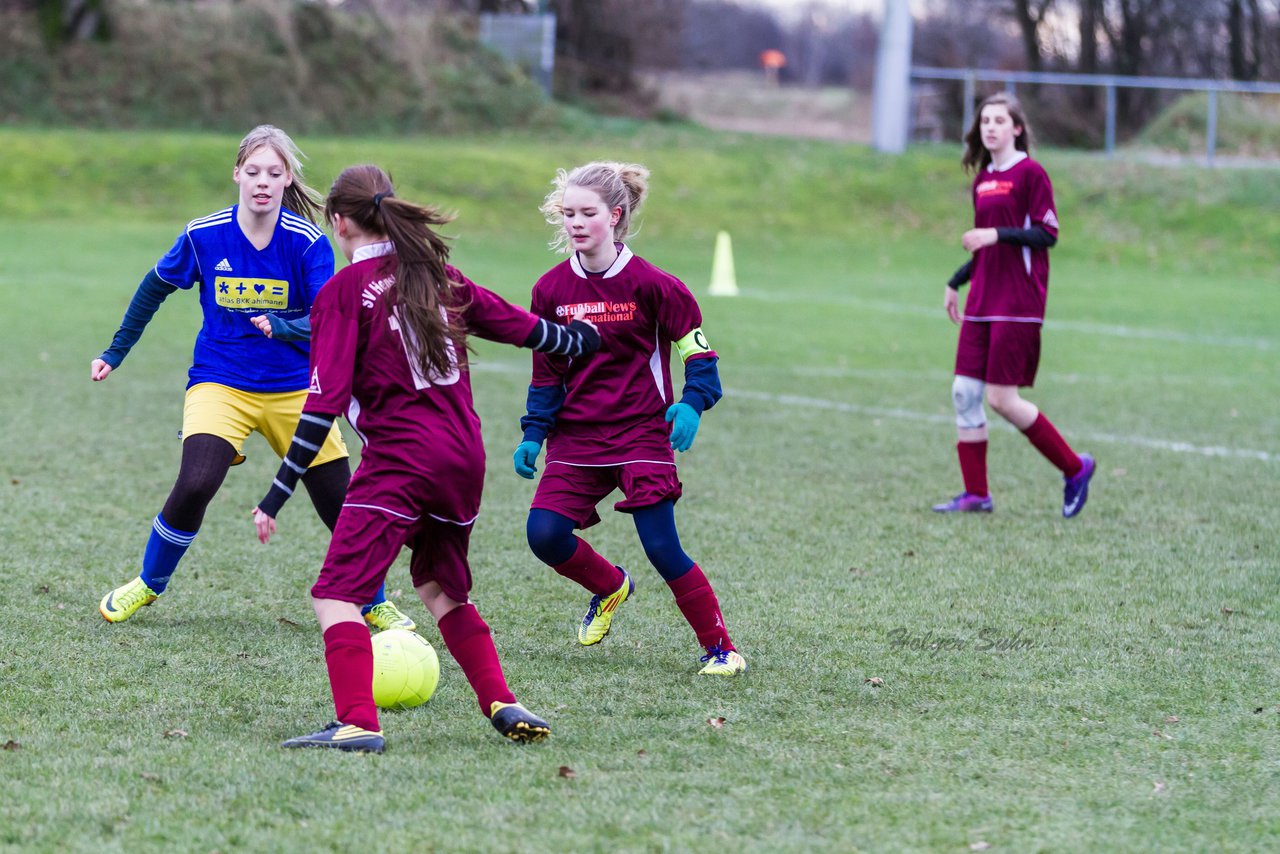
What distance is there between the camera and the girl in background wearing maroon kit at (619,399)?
4.97 metres

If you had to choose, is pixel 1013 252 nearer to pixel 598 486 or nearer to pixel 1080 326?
pixel 598 486

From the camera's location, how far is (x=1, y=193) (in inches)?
930

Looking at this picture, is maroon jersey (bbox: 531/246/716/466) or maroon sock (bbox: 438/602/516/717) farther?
maroon jersey (bbox: 531/246/716/466)

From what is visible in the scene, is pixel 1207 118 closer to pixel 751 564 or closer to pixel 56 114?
pixel 56 114

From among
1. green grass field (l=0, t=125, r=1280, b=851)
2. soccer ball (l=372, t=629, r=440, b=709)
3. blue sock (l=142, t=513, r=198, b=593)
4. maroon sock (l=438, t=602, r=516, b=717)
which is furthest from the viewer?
blue sock (l=142, t=513, r=198, b=593)

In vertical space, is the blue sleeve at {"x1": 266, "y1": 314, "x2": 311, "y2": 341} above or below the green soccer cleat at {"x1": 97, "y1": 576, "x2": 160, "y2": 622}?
above

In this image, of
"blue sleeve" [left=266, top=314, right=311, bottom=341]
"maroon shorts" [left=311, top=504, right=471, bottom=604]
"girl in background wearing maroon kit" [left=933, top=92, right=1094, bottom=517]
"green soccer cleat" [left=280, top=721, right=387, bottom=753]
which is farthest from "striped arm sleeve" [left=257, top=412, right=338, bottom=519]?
"girl in background wearing maroon kit" [left=933, top=92, right=1094, bottom=517]

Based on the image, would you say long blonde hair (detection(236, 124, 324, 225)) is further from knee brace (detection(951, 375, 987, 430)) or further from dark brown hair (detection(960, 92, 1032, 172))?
knee brace (detection(951, 375, 987, 430))

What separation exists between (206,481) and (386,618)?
806 mm

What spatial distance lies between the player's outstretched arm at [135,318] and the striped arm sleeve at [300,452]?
1.74 m

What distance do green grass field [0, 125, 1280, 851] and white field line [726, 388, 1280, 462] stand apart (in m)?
0.05

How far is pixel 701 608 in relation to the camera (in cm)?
506

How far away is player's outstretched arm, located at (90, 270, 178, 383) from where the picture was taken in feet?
18.4
